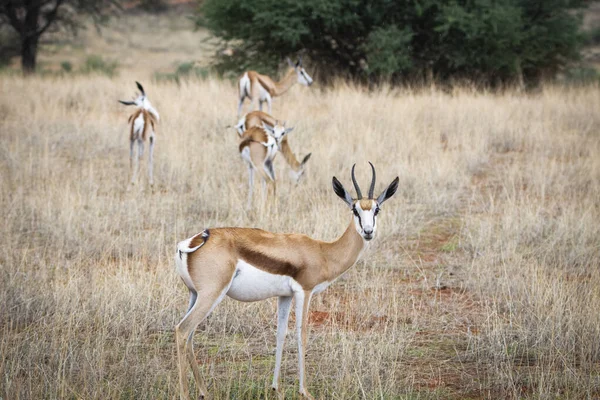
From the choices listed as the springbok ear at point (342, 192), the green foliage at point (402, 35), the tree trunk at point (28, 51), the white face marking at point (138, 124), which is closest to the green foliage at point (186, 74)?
the green foliage at point (402, 35)

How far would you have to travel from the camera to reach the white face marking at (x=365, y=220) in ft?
11.9

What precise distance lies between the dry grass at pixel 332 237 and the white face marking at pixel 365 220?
71 cm

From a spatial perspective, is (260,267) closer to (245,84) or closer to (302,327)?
(302,327)

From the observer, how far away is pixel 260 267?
3.55 metres

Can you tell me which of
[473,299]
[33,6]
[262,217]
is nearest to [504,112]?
[262,217]

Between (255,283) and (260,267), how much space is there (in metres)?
0.08

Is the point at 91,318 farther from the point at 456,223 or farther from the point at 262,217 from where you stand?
the point at 456,223

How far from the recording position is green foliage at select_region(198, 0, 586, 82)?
15250 millimetres

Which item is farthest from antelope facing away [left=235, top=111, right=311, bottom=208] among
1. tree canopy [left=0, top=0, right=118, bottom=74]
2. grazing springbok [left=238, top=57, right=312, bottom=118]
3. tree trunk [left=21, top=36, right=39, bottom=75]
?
tree trunk [left=21, top=36, right=39, bottom=75]

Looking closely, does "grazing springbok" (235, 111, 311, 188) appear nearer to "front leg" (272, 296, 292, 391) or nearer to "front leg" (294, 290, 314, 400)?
"front leg" (272, 296, 292, 391)

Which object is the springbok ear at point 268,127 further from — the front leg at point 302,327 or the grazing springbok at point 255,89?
the front leg at point 302,327

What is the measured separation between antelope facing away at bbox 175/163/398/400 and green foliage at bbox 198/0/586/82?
11.4m

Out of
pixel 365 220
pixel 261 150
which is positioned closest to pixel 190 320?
pixel 365 220

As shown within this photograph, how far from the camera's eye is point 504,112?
12.5m
